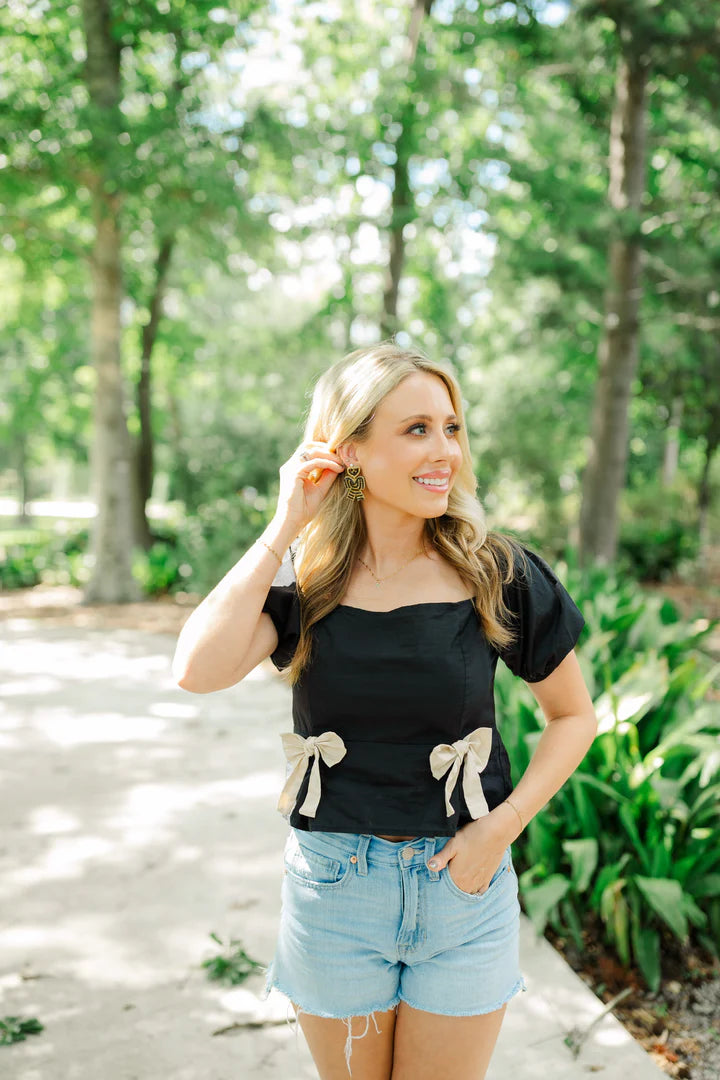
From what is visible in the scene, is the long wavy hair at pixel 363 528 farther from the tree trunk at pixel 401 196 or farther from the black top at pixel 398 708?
the tree trunk at pixel 401 196

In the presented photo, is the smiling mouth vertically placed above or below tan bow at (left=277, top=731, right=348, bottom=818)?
above

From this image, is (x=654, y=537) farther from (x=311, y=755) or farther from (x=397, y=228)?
(x=311, y=755)

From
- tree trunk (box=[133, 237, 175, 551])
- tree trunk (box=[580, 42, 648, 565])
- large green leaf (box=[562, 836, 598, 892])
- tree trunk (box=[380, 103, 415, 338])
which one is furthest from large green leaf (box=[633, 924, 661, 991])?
tree trunk (box=[133, 237, 175, 551])

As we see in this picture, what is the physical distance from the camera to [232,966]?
10.4 ft

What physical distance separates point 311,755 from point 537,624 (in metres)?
0.58

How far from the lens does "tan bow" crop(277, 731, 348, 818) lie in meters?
1.81

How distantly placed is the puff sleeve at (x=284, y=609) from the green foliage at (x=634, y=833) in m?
1.79

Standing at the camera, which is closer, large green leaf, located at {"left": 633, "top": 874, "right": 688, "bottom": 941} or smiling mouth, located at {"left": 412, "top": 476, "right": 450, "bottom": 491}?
smiling mouth, located at {"left": 412, "top": 476, "right": 450, "bottom": 491}

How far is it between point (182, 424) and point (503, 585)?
21219 millimetres

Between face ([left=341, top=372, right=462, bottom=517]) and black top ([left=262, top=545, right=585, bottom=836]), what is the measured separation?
0.25m

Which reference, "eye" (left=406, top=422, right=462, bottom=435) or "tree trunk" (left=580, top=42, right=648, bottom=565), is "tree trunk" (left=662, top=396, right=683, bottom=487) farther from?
"eye" (left=406, top=422, right=462, bottom=435)

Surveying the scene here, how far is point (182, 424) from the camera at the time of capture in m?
22.3

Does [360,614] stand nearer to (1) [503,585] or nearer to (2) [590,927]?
(1) [503,585]

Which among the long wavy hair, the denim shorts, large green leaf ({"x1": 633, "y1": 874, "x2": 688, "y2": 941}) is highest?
the long wavy hair
